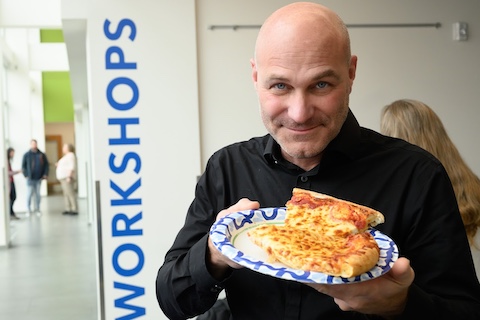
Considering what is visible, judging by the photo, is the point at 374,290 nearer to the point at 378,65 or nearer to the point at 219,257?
the point at 219,257

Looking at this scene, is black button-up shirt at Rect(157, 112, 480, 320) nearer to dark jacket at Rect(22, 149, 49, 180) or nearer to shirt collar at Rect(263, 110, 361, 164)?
shirt collar at Rect(263, 110, 361, 164)

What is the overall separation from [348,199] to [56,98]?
66.5 ft

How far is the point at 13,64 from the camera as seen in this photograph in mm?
15031

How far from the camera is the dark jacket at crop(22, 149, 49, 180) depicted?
1268cm

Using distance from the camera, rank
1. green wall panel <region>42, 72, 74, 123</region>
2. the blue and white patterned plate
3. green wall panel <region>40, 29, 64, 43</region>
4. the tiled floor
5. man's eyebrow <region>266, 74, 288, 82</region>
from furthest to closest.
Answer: green wall panel <region>42, 72, 74, 123</region> < green wall panel <region>40, 29, 64, 43</region> < the tiled floor < man's eyebrow <region>266, 74, 288, 82</region> < the blue and white patterned plate

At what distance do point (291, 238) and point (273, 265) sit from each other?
0.14 meters

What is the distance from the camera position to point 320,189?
1.41m

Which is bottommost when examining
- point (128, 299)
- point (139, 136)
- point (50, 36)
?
point (128, 299)

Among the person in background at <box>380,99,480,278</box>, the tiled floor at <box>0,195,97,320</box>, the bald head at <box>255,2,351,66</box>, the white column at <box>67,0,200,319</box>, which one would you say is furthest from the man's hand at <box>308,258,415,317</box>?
the tiled floor at <box>0,195,97,320</box>

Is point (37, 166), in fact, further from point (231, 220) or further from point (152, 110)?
point (231, 220)

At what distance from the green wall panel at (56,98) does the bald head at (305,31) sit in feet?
64.5

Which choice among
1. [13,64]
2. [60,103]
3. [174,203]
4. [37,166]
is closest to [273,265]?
[174,203]

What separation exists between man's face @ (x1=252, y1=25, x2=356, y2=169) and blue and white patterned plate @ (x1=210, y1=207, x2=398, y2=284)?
188mm

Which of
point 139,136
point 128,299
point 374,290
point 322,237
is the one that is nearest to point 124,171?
point 139,136
